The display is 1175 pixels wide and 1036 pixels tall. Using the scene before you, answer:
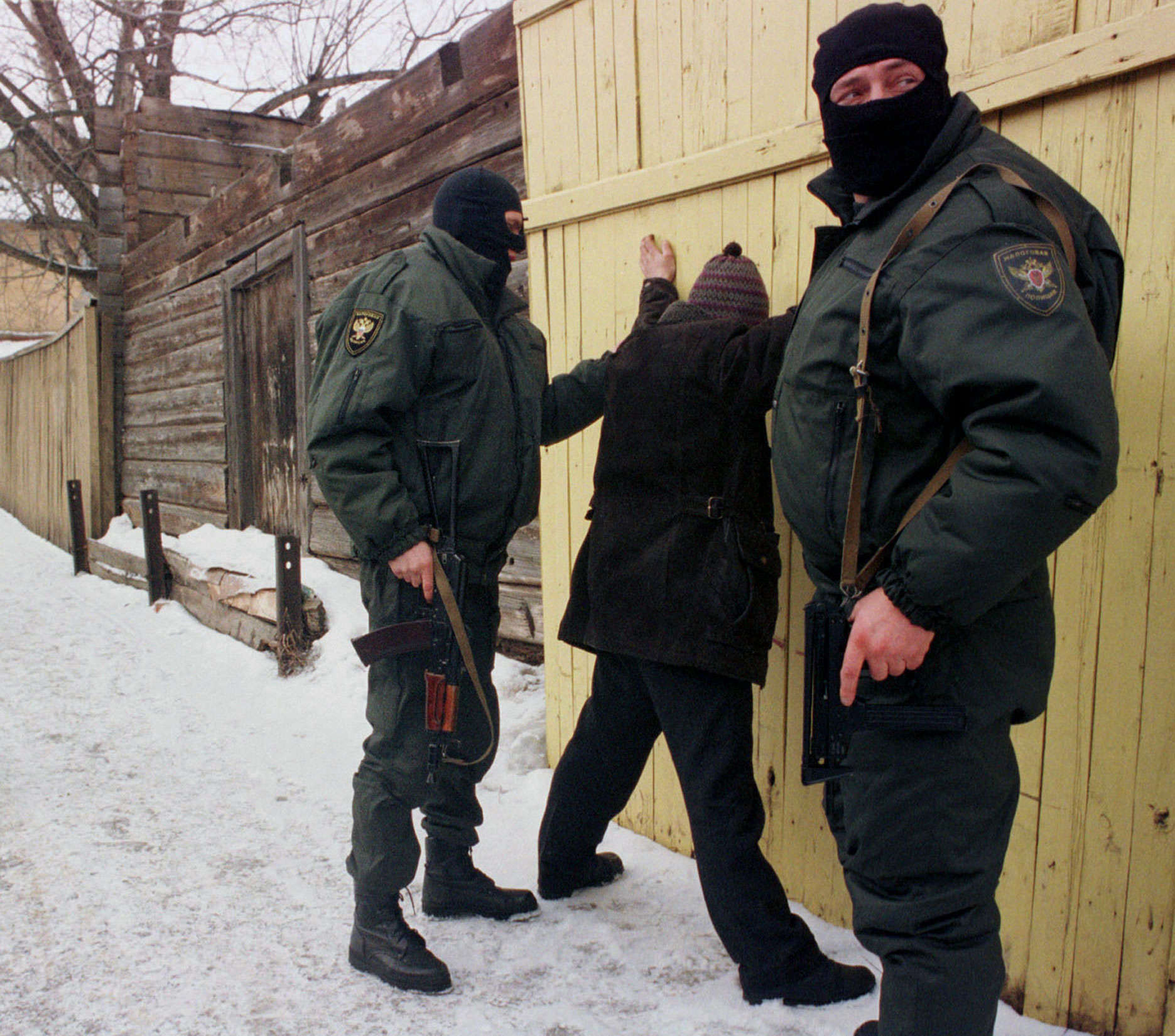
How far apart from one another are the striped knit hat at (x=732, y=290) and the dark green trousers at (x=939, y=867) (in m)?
1.16

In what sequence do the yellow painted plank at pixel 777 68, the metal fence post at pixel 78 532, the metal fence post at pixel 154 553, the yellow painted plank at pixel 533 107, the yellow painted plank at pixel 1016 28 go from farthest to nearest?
the metal fence post at pixel 78 532 → the metal fence post at pixel 154 553 → the yellow painted plank at pixel 533 107 → the yellow painted plank at pixel 777 68 → the yellow painted plank at pixel 1016 28

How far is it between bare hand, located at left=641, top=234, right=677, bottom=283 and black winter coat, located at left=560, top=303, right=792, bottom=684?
1.41ft

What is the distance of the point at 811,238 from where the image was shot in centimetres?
247

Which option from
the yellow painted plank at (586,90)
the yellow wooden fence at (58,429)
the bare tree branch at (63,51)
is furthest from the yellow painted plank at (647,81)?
the bare tree branch at (63,51)

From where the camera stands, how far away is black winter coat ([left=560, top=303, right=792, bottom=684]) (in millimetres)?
2223

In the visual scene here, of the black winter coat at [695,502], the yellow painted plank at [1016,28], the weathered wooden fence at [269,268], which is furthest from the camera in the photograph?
the weathered wooden fence at [269,268]

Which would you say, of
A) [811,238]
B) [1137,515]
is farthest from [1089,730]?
[811,238]

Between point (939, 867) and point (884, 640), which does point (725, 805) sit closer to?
point (939, 867)

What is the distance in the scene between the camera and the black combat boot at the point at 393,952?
7.58 ft

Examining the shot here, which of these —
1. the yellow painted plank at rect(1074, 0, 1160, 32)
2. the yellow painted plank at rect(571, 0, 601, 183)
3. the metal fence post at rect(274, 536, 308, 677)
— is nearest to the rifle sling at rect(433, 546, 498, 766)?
the yellow painted plank at rect(571, 0, 601, 183)

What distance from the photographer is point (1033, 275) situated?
1.39 metres

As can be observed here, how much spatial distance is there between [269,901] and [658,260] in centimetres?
223

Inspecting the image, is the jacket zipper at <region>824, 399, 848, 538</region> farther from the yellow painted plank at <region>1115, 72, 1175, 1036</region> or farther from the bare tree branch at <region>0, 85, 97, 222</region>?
the bare tree branch at <region>0, 85, 97, 222</region>

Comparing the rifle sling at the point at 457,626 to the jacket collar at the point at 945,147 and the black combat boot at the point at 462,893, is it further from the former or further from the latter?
the jacket collar at the point at 945,147
